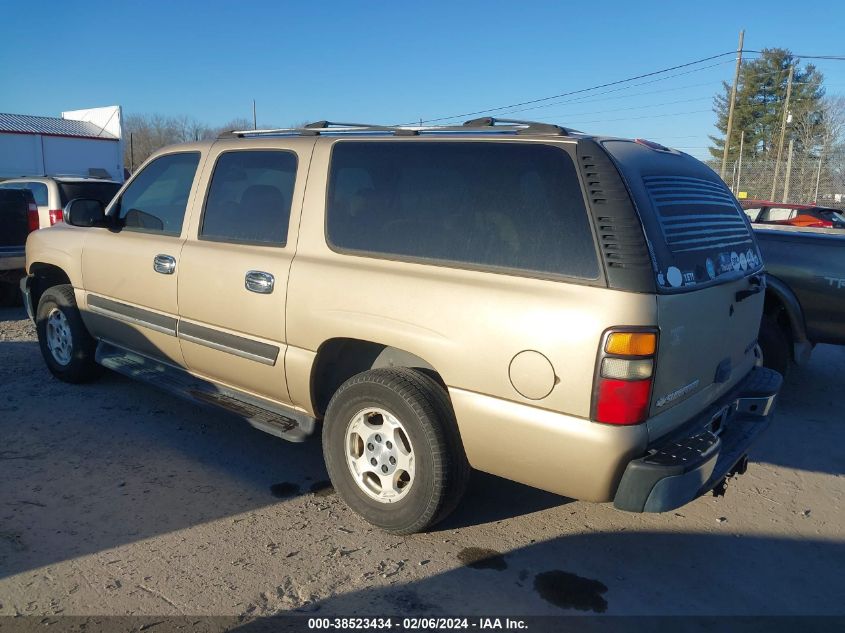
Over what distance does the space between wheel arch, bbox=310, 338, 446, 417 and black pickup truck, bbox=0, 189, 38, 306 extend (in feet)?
22.2

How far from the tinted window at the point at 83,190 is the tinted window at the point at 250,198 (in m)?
6.11

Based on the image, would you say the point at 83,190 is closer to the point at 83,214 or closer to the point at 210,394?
the point at 83,214

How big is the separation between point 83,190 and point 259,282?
7193 mm

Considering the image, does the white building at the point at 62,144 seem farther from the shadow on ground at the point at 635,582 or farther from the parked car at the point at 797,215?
the shadow on ground at the point at 635,582

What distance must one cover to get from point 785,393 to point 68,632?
224 inches

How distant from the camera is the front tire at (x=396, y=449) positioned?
3182mm

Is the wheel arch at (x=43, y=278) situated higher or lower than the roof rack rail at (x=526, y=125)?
lower

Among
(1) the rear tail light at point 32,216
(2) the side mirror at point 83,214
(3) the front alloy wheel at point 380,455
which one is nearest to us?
(3) the front alloy wheel at point 380,455

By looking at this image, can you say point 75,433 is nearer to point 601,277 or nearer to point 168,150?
point 168,150

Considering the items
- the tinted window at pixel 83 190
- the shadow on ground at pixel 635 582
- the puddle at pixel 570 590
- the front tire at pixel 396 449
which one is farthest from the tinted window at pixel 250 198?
the tinted window at pixel 83 190

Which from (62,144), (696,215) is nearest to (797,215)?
(696,215)

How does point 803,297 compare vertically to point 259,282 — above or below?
below

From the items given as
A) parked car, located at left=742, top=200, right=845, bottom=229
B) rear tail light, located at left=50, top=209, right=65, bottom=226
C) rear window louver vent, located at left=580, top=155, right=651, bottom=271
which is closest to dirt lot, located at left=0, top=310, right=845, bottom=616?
rear window louver vent, located at left=580, top=155, right=651, bottom=271

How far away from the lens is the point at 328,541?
11.2 ft
